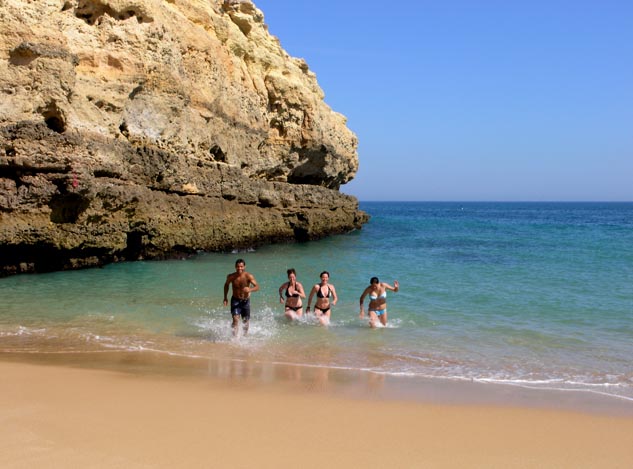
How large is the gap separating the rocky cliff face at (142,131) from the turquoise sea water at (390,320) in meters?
1.36

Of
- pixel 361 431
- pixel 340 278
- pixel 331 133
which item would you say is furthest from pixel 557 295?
pixel 331 133

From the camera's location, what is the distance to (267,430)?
4859mm

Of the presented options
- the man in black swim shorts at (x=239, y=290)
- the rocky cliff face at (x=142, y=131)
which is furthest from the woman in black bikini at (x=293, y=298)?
the rocky cliff face at (x=142, y=131)

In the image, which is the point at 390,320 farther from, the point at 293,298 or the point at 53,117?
the point at 53,117

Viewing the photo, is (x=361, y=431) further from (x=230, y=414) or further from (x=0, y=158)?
(x=0, y=158)

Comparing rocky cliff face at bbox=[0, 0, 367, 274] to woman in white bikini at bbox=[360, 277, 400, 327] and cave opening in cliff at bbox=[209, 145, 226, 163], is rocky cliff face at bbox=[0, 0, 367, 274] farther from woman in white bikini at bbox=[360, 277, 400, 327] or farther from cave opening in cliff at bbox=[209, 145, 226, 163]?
woman in white bikini at bbox=[360, 277, 400, 327]

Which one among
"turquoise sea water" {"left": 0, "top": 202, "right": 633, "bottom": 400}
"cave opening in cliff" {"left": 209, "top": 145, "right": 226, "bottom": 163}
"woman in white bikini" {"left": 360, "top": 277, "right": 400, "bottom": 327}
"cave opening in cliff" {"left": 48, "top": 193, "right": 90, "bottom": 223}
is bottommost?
"turquoise sea water" {"left": 0, "top": 202, "right": 633, "bottom": 400}

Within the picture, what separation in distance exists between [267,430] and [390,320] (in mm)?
6014

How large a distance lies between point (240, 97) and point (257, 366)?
16.1m

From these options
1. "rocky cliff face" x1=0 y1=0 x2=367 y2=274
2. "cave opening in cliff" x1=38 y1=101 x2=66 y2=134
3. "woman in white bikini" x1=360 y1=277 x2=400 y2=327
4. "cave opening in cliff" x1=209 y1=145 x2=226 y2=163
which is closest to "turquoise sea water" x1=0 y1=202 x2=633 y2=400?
"woman in white bikini" x1=360 y1=277 x2=400 y2=327

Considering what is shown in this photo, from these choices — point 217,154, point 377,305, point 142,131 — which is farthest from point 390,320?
point 217,154

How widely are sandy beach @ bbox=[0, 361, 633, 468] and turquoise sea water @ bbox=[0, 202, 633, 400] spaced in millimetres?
1583

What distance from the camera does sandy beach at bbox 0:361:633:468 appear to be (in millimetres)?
4270

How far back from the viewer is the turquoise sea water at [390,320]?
7770 mm
